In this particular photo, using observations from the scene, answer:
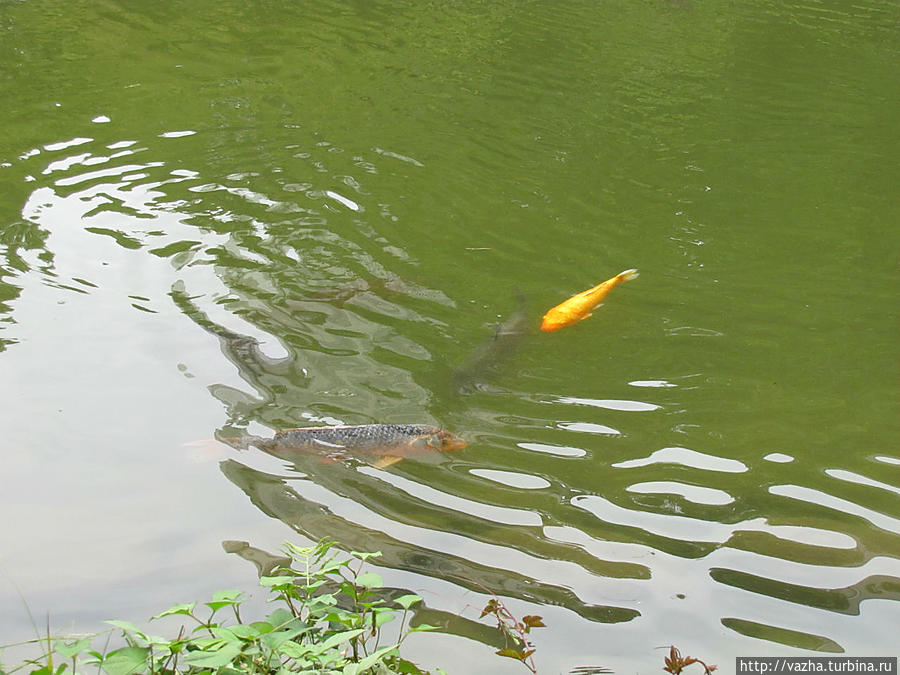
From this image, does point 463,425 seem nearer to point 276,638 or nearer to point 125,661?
point 276,638

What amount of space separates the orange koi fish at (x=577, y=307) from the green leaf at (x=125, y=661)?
3812mm

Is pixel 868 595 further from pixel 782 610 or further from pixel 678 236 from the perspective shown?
pixel 678 236

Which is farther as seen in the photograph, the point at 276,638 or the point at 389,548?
the point at 389,548

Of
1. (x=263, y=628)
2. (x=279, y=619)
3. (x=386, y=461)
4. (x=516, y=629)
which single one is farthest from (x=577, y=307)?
(x=263, y=628)

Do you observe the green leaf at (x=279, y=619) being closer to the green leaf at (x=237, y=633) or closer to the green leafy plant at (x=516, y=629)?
the green leaf at (x=237, y=633)

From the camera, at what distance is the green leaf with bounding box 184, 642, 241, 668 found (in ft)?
8.04

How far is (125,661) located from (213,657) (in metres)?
0.26

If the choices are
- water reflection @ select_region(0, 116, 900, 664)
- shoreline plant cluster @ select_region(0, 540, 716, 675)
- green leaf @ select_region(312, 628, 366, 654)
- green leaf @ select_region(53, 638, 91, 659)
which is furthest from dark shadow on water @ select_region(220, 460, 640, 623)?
green leaf @ select_region(53, 638, 91, 659)

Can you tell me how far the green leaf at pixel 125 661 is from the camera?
2486mm

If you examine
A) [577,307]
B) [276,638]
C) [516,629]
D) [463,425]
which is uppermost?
[577,307]

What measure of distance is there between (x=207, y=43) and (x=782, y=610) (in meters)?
11.2

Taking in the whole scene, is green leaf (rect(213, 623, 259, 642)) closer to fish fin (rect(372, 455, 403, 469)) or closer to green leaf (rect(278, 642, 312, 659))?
green leaf (rect(278, 642, 312, 659))

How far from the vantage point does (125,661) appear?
8.26 ft

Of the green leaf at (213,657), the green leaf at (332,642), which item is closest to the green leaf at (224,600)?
the green leaf at (213,657)
